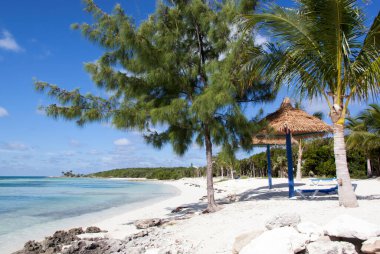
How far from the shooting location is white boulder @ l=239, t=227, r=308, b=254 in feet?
12.5

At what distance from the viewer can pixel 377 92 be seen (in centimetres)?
714

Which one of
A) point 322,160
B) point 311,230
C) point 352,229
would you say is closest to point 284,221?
point 311,230

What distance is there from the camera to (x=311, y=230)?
4285mm

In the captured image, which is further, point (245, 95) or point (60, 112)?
point (245, 95)

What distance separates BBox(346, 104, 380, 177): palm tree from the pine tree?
51.7 ft

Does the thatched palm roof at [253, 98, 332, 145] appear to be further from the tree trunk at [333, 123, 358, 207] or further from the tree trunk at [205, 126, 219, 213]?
the tree trunk at [333, 123, 358, 207]

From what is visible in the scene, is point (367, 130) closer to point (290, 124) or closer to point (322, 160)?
point (322, 160)

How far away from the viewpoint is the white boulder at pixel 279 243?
12.5 feet

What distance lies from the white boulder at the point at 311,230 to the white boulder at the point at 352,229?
16 cm

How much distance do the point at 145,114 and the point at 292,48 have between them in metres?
3.69

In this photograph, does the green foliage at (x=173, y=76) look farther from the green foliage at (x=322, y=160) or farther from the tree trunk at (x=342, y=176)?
the green foliage at (x=322, y=160)

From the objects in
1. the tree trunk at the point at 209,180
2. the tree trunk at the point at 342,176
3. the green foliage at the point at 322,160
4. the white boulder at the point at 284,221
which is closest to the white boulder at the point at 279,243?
the white boulder at the point at 284,221

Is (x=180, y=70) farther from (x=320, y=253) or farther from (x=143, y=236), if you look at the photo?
(x=320, y=253)

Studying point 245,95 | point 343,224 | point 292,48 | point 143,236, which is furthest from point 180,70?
point 343,224
